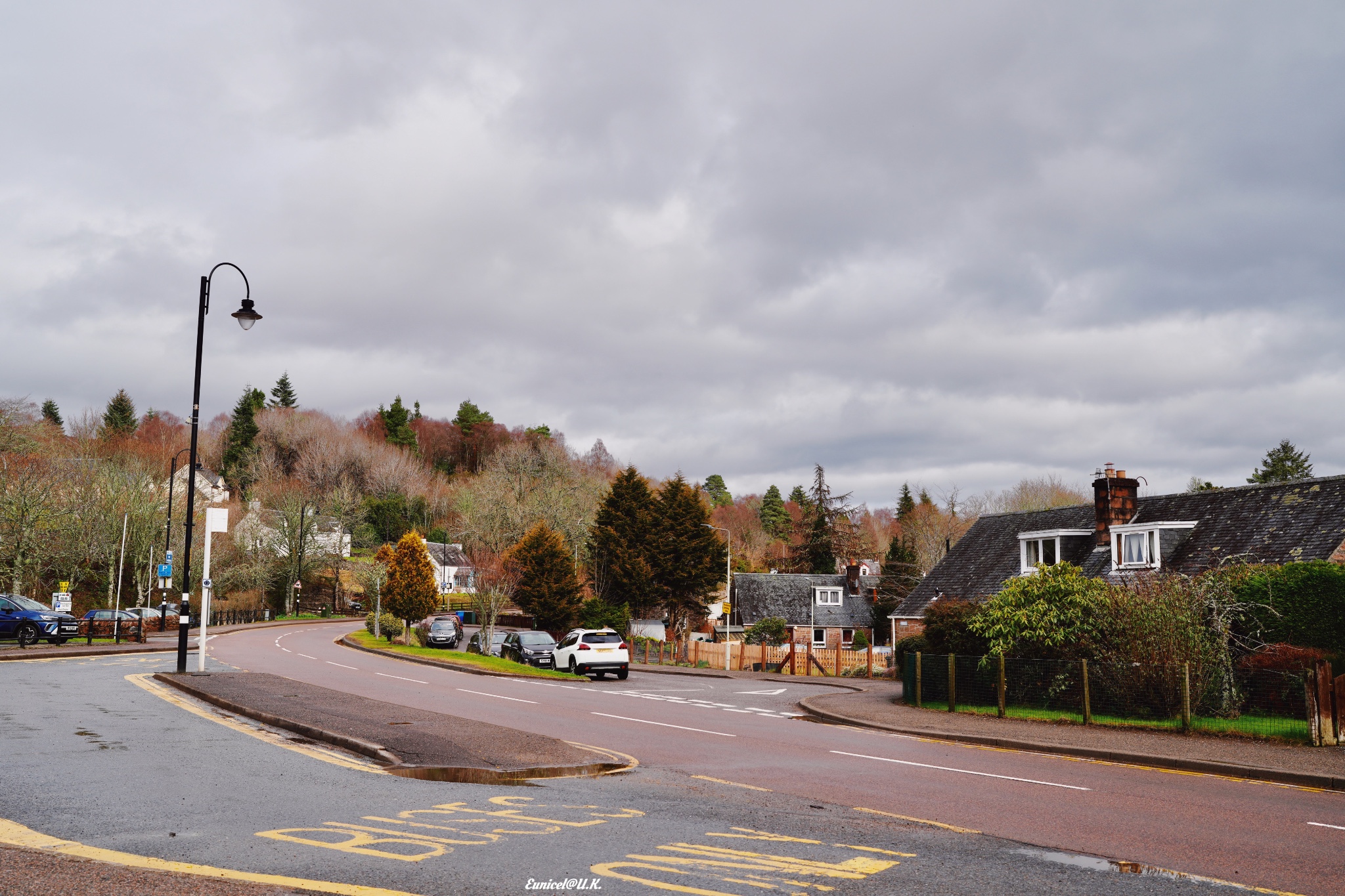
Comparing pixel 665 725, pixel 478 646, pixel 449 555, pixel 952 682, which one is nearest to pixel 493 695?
pixel 665 725

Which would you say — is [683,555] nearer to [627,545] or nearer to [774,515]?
[627,545]

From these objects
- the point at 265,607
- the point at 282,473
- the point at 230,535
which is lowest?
the point at 265,607

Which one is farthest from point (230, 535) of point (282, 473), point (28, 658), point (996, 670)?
point (996, 670)

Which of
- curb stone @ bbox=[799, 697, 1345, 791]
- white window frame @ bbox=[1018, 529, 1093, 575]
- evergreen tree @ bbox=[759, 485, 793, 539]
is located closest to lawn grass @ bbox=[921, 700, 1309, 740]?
curb stone @ bbox=[799, 697, 1345, 791]

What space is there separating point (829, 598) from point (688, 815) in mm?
59346

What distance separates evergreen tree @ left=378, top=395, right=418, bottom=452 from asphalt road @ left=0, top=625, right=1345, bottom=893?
110 meters

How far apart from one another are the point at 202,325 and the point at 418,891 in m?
20.0

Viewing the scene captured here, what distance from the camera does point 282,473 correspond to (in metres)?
99.8

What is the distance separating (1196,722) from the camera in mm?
18000

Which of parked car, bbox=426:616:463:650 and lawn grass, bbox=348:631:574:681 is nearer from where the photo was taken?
lawn grass, bbox=348:631:574:681

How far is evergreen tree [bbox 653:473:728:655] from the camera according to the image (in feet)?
206

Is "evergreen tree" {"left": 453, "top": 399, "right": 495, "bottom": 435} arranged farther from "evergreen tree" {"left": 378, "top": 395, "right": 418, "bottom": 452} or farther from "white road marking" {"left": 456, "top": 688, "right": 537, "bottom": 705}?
"white road marking" {"left": 456, "top": 688, "right": 537, "bottom": 705}

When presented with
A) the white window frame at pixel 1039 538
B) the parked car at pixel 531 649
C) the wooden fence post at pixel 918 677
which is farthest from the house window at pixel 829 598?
the wooden fence post at pixel 918 677

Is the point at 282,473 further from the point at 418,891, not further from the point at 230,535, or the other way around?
the point at 418,891
